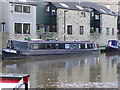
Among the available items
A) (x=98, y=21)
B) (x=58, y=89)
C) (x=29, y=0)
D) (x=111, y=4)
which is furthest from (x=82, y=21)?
(x=58, y=89)

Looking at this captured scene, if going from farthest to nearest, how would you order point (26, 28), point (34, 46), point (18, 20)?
point (26, 28), point (18, 20), point (34, 46)

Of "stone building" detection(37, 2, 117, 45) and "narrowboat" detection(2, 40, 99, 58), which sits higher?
"stone building" detection(37, 2, 117, 45)

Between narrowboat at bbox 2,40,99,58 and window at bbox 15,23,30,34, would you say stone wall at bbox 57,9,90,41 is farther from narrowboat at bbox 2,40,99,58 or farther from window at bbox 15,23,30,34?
window at bbox 15,23,30,34

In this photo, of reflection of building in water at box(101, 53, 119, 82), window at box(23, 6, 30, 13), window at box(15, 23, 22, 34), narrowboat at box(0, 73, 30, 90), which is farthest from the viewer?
window at box(23, 6, 30, 13)

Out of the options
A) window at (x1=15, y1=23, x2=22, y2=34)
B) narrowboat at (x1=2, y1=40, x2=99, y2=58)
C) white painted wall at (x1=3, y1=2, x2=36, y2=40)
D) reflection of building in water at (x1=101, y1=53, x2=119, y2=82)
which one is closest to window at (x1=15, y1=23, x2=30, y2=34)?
window at (x1=15, y1=23, x2=22, y2=34)

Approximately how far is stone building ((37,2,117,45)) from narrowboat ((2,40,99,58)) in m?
3.82

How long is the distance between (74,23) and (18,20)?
26.7ft

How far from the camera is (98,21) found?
37250mm

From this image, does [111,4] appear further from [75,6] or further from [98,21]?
[75,6]

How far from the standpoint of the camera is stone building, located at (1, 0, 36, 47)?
26.2 meters

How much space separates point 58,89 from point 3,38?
16.1 m

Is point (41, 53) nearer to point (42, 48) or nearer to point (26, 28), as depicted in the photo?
point (42, 48)

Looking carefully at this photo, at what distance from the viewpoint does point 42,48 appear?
24.3m

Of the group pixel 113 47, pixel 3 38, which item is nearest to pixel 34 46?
pixel 3 38
